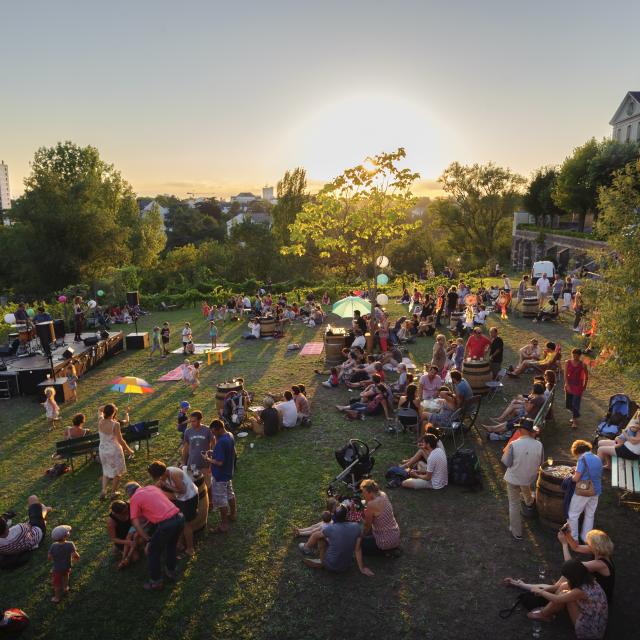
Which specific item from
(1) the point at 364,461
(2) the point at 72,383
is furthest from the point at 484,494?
(2) the point at 72,383

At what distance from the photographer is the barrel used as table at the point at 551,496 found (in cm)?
670

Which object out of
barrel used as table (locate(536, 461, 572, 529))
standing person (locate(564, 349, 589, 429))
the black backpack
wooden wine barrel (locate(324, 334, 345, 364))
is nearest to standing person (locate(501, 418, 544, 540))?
barrel used as table (locate(536, 461, 572, 529))

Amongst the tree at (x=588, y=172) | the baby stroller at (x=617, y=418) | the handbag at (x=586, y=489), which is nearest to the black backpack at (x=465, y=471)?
the handbag at (x=586, y=489)

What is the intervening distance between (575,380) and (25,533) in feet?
32.6

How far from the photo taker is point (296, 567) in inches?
247

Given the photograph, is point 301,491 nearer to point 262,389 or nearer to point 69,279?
point 262,389

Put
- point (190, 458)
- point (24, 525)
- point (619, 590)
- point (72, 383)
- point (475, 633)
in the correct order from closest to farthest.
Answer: point (475, 633) < point (619, 590) < point (24, 525) < point (190, 458) < point (72, 383)

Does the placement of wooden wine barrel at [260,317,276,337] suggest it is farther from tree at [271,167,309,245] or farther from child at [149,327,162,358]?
tree at [271,167,309,245]

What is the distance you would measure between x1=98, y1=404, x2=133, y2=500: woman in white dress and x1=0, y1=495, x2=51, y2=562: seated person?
109cm

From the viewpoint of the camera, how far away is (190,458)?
768 centimetres

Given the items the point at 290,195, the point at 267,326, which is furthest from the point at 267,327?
the point at 290,195

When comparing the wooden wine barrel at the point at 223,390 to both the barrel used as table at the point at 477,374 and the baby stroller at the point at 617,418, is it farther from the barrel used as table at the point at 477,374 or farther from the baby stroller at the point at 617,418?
the baby stroller at the point at 617,418

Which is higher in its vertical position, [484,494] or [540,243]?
[540,243]

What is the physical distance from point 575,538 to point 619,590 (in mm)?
664
